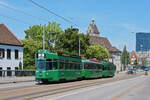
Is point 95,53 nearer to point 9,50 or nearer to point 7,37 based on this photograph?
point 7,37

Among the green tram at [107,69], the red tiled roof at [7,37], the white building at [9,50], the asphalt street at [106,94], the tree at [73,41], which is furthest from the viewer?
the tree at [73,41]

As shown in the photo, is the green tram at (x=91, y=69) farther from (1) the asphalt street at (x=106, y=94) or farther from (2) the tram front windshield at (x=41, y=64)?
(1) the asphalt street at (x=106, y=94)

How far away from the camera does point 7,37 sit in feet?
175

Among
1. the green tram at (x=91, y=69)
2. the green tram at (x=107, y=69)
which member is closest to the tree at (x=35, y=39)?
the green tram at (x=107, y=69)

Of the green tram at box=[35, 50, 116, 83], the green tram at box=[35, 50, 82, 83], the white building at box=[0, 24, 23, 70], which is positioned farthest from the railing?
the white building at box=[0, 24, 23, 70]

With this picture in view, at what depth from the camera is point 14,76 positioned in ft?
106

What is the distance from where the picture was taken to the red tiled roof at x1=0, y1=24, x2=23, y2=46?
51.4 metres

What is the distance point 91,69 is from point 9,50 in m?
17.3

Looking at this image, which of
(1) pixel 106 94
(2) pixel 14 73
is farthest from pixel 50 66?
(1) pixel 106 94

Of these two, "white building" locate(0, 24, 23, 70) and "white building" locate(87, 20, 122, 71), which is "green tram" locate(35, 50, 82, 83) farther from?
"white building" locate(87, 20, 122, 71)

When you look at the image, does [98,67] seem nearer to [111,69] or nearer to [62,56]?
[111,69]

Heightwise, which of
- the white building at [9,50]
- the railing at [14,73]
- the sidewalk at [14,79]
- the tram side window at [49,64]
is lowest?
the sidewalk at [14,79]

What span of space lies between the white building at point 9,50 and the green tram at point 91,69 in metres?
15.8

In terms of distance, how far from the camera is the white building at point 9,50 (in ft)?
165
